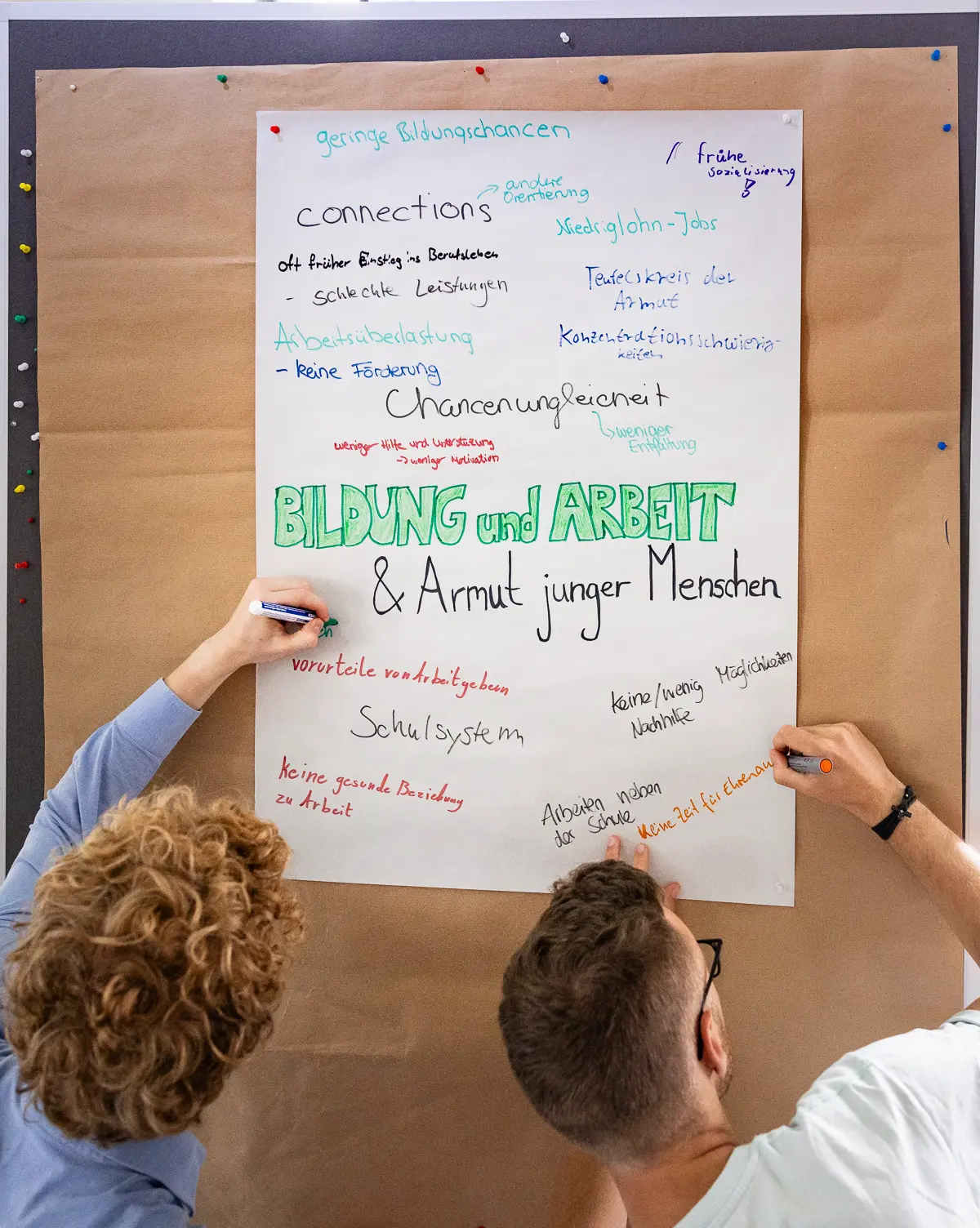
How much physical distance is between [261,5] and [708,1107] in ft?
5.11

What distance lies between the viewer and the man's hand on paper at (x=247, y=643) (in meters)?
1.12

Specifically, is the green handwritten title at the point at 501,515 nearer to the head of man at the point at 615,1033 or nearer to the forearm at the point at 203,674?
the forearm at the point at 203,674

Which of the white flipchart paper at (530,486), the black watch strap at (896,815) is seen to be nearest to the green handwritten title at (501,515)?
the white flipchart paper at (530,486)

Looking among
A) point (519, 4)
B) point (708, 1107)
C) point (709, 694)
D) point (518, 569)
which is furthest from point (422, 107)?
point (708, 1107)

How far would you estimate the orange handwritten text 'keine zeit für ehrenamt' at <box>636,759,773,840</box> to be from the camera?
1125 millimetres

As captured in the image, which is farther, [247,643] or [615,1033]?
[247,643]

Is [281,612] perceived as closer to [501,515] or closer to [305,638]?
[305,638]

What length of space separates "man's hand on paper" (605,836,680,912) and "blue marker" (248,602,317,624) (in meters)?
0.55

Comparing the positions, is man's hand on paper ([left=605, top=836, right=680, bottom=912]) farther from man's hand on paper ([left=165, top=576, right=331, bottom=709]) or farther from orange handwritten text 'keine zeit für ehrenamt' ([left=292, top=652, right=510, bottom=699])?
man's hand on paper ([left=165, top=576, right=331, bottom=709])

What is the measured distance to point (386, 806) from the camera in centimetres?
116

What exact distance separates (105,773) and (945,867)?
1174mm

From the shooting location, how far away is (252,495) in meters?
1.16

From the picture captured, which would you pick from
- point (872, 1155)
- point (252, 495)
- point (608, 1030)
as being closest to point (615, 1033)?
point (608, 1030)

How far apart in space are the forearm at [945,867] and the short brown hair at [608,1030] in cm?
42
